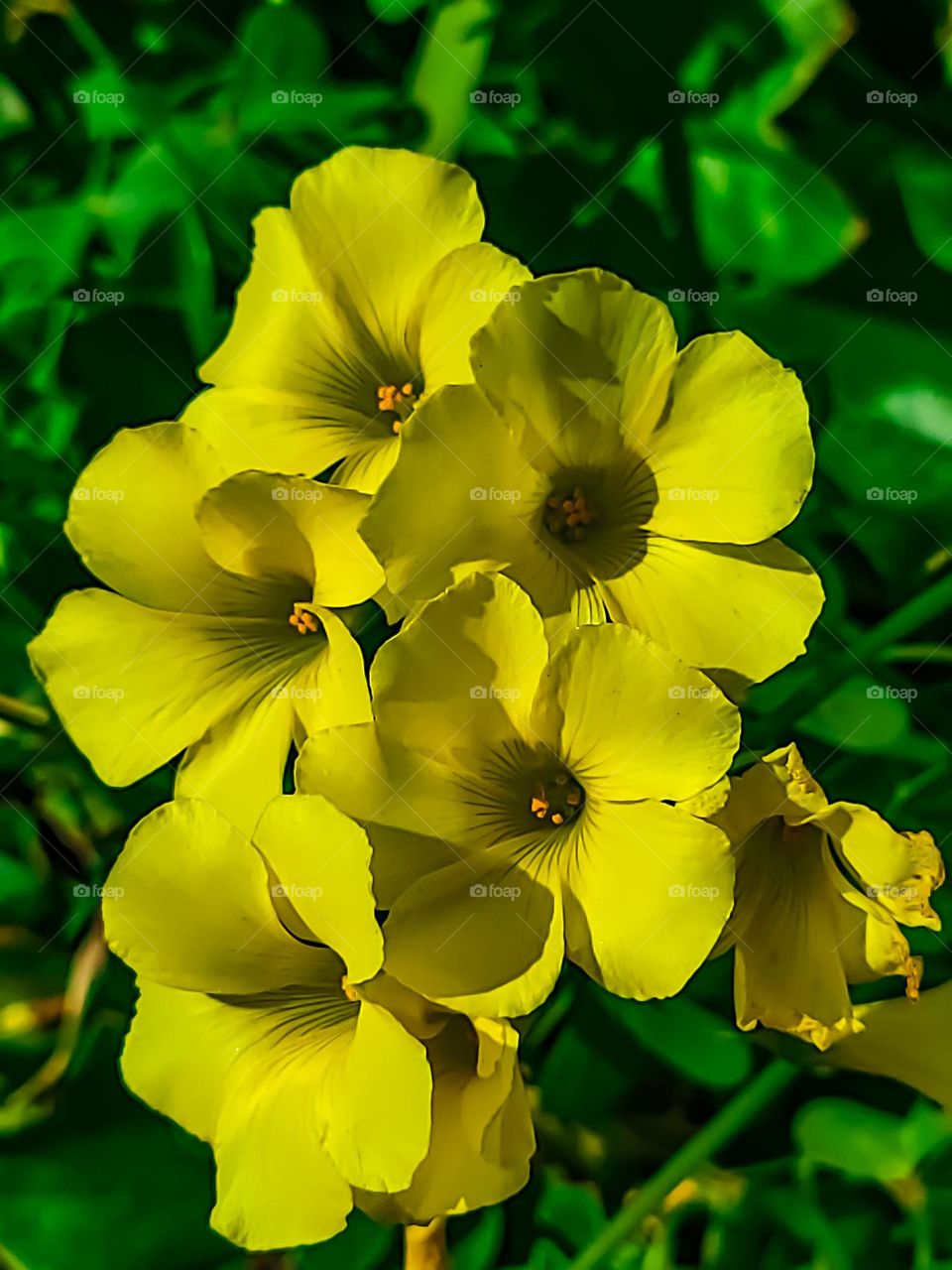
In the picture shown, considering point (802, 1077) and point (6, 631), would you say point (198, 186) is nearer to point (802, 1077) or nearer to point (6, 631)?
point (6, 631)

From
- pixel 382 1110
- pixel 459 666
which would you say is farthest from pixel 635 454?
pixel 382 1110

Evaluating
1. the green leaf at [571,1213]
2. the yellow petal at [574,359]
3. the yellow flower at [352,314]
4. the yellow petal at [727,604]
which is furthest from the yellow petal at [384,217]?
the green leaf at [571,1213]

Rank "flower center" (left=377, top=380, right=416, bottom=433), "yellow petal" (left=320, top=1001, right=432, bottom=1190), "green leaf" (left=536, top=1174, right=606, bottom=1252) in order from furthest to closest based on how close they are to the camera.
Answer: "green leaf" (left=536, top=1174, right=606, bottom=1252), "flower center" (left=377, top=380, right=416, bottom=433), "yellow petal" (left=320, top=1001, right=432, bottom=1190)

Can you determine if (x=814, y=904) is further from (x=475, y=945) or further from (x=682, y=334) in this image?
(x=682, y=334)

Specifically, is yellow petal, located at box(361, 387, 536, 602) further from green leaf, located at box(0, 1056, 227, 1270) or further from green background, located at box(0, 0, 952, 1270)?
green leaf, located at box(0, 1056, 227, 1270)

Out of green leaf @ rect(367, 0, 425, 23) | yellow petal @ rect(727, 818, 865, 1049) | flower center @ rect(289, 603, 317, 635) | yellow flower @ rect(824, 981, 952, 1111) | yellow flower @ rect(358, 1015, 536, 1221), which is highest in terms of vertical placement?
green leaf @ rect(367, 0, 425, 23)

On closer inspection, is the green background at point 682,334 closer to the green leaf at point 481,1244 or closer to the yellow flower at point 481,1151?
the green leaf at point 481,1244

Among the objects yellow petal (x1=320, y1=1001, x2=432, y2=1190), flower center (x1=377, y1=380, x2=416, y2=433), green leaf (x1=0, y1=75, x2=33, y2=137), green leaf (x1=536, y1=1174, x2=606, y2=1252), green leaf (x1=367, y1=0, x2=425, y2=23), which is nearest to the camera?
yellow petal (x1=320, y1=1001, x2=432, y2=1190)

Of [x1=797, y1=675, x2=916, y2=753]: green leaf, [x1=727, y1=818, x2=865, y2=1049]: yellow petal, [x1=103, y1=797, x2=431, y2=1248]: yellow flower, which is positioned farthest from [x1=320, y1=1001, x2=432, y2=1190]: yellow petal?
[x1=797, y1=675, x2=916, y2=753]: green leaf

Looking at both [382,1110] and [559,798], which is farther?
[559,798]

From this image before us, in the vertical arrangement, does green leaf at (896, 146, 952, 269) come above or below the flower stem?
above
